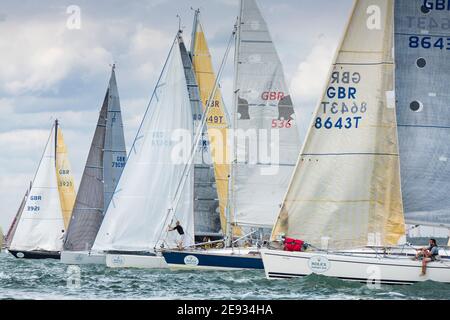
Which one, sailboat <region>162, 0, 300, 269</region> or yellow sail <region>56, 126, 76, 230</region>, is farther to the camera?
yellow sail <region>56, 126, 76, 230</region>

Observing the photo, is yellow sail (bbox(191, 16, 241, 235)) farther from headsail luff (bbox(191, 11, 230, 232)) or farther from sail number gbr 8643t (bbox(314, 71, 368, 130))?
sail number gbr 8643t (bbox(314, 71, 368, 130))

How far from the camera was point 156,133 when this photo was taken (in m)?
38.3

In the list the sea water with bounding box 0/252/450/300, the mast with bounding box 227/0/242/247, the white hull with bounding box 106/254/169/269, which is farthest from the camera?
the white hull with bounding box 106/254/169/269

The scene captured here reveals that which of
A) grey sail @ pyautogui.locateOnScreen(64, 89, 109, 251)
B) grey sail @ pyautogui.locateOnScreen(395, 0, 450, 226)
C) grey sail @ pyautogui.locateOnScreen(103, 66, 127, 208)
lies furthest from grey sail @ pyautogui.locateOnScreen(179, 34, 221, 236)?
grey sail @ pyautogui.locateOnScreen(395, 0, 450, 226)

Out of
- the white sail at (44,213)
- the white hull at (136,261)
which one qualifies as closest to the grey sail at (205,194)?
the white hull at (136,261)

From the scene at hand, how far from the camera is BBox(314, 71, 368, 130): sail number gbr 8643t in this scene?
86.5 ft

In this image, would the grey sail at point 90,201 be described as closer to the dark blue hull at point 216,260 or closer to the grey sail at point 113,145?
the grey sail at point 113,145

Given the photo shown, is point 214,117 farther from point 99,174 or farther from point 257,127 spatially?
point 99,174

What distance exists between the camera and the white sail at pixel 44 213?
55.0 m

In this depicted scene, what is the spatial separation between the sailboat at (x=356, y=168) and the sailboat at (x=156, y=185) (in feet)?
37.3

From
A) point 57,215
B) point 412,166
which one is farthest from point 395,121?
point 57,215

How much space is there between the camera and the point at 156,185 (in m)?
37.8

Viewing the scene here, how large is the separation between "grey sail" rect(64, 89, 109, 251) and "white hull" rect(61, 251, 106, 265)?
2.79 metres
